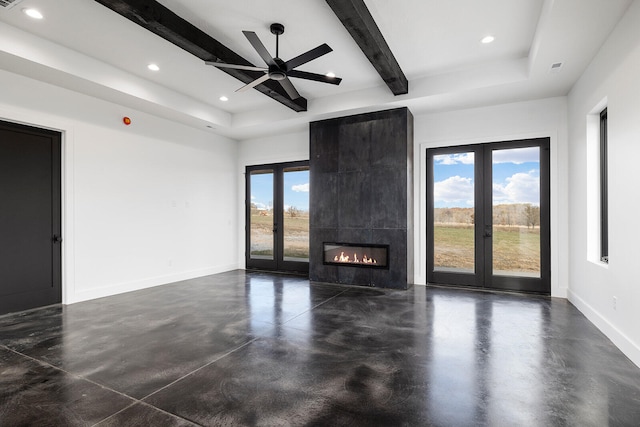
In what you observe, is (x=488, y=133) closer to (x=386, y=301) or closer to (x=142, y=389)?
(x=386, y=301)

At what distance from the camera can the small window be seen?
155 inches

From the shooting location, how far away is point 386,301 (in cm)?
488

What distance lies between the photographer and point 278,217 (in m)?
7.55

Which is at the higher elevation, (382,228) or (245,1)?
(245,1)

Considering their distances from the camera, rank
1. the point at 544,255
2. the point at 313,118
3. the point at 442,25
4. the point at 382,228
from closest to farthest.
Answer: the point at 442,25 < the point at 544,255 < the point at 382,228 < the point at 313,118

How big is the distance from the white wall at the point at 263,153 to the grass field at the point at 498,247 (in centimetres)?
329

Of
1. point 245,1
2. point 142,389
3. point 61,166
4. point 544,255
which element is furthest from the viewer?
point 544,255

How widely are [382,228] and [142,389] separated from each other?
14.1 ft

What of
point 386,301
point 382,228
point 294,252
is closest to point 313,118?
point 382,228

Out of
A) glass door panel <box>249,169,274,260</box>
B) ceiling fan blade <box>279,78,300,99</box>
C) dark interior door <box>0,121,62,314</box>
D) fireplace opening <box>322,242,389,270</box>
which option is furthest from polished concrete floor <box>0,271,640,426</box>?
glass door panel <box>249,169,274,260</box>

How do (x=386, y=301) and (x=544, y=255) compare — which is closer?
(x=386, y=301)

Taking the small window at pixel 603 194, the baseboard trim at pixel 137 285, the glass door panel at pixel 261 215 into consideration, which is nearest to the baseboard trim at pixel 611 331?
the small window at pixel 603 194

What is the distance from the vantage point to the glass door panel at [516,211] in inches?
209

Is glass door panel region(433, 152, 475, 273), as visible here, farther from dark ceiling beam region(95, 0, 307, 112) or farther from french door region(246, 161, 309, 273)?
dark ceiling beam region(95, 0, 307, 112)
